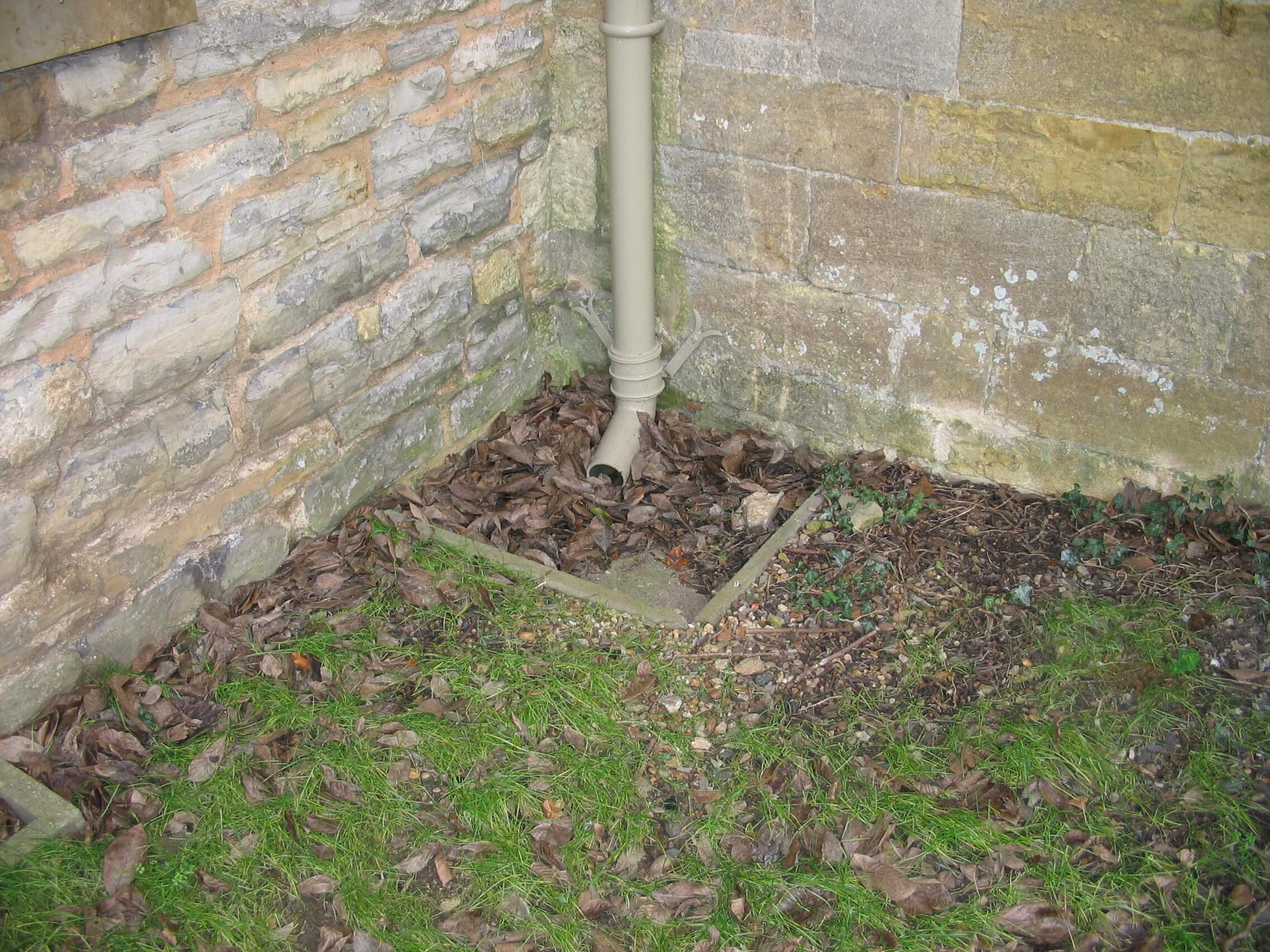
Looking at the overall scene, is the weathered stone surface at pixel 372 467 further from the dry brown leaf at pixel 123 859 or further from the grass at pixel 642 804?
the dry brown leaf at pixel 123 859

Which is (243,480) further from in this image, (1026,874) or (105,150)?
(1026,874)

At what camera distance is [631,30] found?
3762 millimetres

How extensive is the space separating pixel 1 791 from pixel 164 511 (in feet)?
2.67

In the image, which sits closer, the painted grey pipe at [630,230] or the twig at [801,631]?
the twig at [801,631]

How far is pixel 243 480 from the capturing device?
139 inches

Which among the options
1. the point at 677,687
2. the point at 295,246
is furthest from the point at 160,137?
the point at 677,687

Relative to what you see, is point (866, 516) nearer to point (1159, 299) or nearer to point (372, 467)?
point (1159, 299)

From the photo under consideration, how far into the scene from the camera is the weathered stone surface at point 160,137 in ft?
9.32

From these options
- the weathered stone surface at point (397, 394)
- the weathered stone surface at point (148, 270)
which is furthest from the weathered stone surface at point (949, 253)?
the weathered stone surface at point (148, 270)

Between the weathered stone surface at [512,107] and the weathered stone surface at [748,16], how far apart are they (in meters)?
0.53

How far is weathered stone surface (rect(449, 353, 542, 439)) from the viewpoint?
4316mm

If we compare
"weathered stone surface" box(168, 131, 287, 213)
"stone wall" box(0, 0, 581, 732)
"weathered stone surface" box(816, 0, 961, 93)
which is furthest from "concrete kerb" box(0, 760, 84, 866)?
"weathered stone surface" box(816, 0, 961, 93)

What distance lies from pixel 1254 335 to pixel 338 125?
2665 millimetres

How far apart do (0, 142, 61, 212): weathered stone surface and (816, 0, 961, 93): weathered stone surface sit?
2.18 metres
